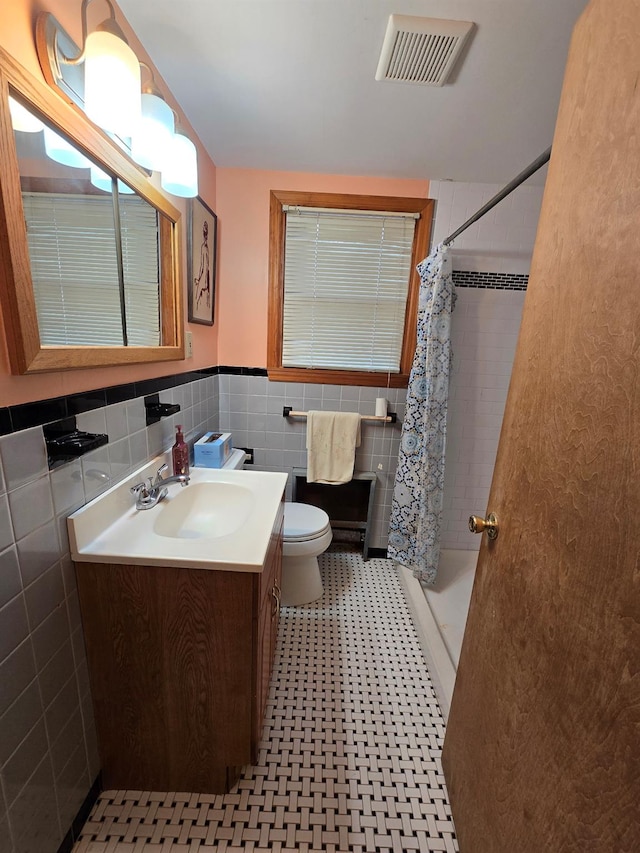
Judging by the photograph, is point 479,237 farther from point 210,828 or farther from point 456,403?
point 210,828

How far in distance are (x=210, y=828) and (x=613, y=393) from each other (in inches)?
58.9

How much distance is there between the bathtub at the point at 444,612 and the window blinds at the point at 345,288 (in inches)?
50.1

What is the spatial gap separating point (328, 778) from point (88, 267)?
1.71 metres

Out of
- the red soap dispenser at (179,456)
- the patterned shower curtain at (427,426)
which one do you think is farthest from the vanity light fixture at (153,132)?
the patterned shower curtain at (427,426)

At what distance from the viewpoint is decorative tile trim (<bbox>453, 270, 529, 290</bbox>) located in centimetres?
199

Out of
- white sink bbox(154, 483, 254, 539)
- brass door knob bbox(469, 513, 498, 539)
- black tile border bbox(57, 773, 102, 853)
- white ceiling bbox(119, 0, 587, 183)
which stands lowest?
black tile border bbox(57, 773, 102, 853)

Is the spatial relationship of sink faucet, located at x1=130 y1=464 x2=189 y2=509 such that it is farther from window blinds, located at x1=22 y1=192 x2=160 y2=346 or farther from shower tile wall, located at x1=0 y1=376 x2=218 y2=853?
window blinds, located at x1=22 y1=192 x2=160 y2=346

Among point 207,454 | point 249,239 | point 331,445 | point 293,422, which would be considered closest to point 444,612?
point 331,445

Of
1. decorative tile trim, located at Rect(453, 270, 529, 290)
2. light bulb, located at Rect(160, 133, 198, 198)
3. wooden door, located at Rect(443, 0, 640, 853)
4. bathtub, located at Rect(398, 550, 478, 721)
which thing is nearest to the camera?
wooden door, located at Rect(443, 0, 640, 853)

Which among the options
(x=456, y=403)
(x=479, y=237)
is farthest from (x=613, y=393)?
(x=479, y=237)

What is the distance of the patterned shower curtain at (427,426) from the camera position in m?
1.79

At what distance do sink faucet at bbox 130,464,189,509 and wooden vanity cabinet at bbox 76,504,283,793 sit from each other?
27cm

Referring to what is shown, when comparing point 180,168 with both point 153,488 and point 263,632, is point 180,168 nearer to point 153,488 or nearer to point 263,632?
point 153,488

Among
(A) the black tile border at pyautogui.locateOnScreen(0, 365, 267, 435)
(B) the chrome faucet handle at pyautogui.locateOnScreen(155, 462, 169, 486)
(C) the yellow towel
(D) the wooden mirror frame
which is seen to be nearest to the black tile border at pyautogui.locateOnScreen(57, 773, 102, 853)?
(B) the chrome faucet handle at pyautogui.locateOnScreen(155, 462, 169, 486)
